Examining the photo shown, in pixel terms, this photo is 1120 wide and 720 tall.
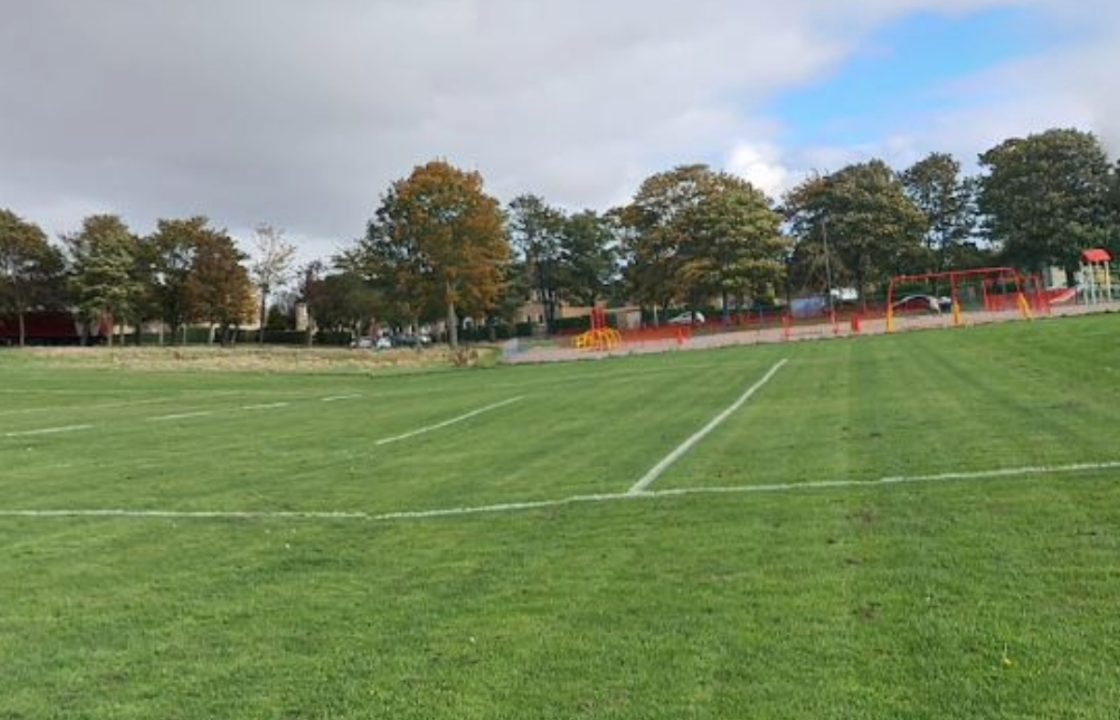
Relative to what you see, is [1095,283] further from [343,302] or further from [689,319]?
[343,302]

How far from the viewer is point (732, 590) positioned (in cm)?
570

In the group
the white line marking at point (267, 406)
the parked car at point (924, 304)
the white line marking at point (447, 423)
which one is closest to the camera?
the white line marking at point (447, 423)

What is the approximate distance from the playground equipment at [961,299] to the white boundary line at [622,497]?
38.6 m

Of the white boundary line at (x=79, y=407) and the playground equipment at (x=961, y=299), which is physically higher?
the playground equipment at (x=961, y=299)

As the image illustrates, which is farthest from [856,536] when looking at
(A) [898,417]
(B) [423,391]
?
(B) [423,391]

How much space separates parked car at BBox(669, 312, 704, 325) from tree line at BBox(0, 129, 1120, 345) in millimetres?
1885

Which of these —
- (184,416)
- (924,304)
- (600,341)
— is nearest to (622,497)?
(184,416)

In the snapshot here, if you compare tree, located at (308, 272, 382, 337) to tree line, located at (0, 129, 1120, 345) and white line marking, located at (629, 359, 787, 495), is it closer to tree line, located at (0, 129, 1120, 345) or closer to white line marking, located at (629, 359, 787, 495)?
tree line, located at (0, 129, 1120, 345)

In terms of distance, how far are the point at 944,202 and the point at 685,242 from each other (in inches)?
1046

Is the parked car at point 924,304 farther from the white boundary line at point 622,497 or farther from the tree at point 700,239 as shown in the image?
the white boundary line at point 622,497

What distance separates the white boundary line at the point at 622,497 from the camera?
8547 millimetres

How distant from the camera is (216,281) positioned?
80.0 metres

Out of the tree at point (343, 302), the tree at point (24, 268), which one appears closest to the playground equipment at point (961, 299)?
the tree at point (343, 302)

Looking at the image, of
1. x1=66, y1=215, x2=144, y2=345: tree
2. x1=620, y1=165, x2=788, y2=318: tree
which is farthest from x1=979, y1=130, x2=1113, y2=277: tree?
x1=66, y1=215, x2=144, y2=345: tree
